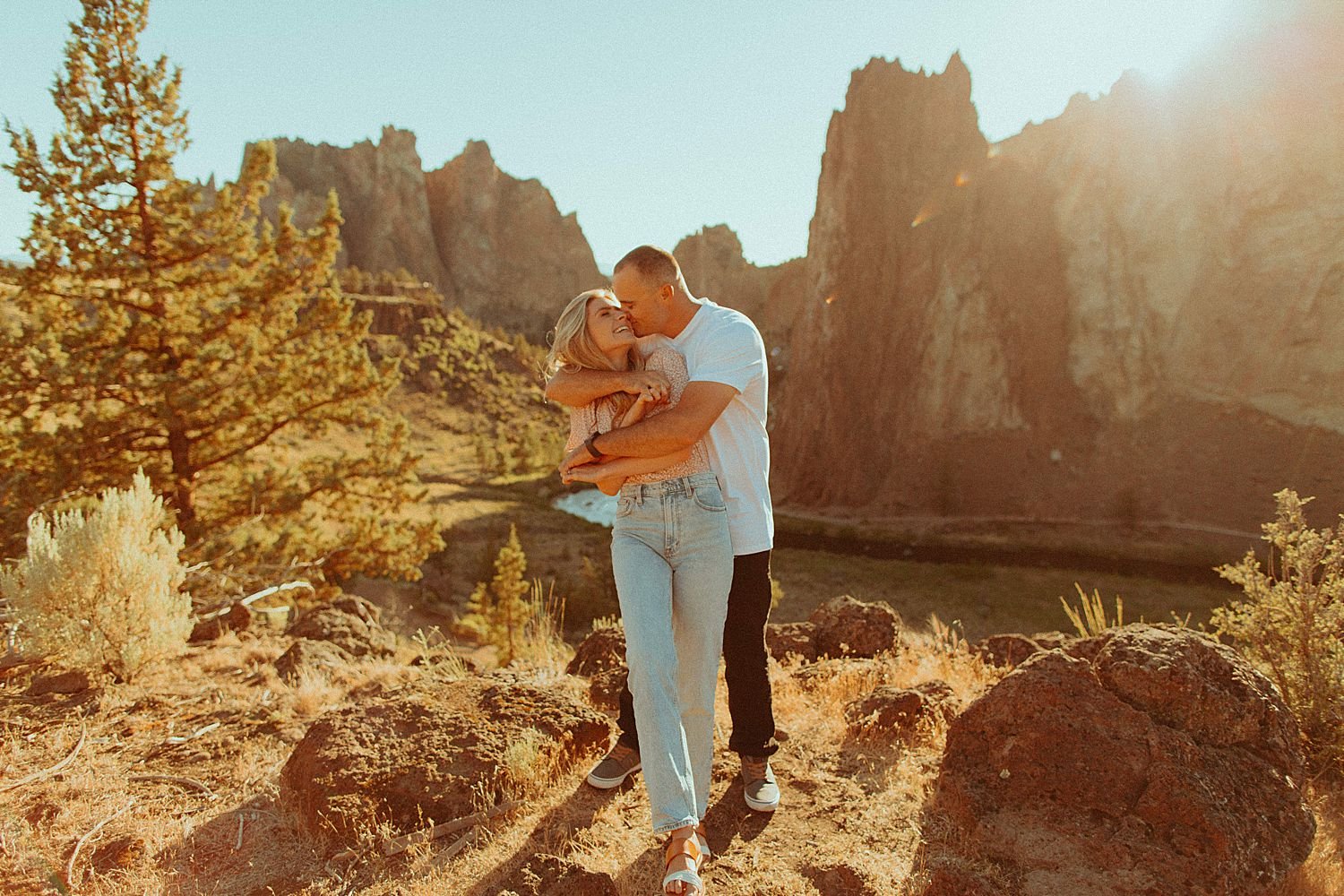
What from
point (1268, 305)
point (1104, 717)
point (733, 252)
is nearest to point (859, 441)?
point (1268, 305)

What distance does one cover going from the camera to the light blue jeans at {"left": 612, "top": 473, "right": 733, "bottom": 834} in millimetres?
2492

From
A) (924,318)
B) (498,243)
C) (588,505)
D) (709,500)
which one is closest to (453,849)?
(709,500)

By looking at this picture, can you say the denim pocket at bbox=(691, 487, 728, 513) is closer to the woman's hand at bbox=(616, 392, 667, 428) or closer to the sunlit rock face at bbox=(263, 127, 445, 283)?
the woman's hand at bbox=(616, 392, 667, 428)

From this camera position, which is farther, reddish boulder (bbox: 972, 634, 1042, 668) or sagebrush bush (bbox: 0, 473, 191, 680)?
reddish boulder (bbox: 972, 634, 1042, 668)

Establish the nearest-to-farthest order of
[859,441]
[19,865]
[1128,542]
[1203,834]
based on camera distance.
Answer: [1203,834], [19,865], [1128,542], [859,441]

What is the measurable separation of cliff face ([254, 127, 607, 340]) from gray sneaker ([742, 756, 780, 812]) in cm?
8626

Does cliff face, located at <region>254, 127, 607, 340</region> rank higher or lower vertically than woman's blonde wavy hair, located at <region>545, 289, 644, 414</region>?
higher

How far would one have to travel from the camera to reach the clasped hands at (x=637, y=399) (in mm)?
2617

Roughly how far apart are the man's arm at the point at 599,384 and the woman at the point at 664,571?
0.05 meters

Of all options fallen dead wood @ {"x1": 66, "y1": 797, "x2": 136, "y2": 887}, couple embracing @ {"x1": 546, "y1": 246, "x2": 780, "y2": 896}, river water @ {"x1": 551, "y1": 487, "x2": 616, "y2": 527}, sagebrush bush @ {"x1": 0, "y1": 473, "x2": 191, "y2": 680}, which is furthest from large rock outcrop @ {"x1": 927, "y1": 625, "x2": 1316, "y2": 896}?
river water @ {"x1": 551, "y1": 487, "x2": 616, "y2": 527}

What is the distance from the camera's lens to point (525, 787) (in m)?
3.09

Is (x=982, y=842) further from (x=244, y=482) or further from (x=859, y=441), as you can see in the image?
(x=859, y=441)

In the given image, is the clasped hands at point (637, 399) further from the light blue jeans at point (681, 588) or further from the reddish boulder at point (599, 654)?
the reddish boulder at point (599, 654)

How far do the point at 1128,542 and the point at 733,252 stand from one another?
4618cm
